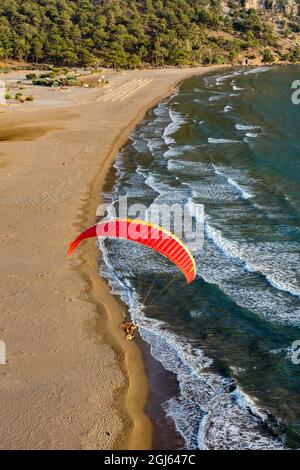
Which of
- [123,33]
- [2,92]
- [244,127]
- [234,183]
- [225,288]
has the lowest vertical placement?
[225,288]

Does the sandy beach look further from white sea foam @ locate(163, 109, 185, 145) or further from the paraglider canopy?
white sea foam @ locate(163, 109, 185, 145)

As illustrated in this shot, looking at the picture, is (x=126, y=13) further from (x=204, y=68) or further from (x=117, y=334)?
(x=117, y=334)

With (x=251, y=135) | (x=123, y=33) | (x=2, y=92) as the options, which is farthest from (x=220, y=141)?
(x=123, y=33)

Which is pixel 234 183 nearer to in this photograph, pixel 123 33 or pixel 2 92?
pixel 2 92

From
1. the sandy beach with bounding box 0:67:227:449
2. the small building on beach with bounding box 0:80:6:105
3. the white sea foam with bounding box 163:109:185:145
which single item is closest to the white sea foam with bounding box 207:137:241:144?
the white sea foam with bounding box 163:109:185:145

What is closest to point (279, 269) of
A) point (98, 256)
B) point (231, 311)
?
point (231, 311)

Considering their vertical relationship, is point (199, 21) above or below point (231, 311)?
above
